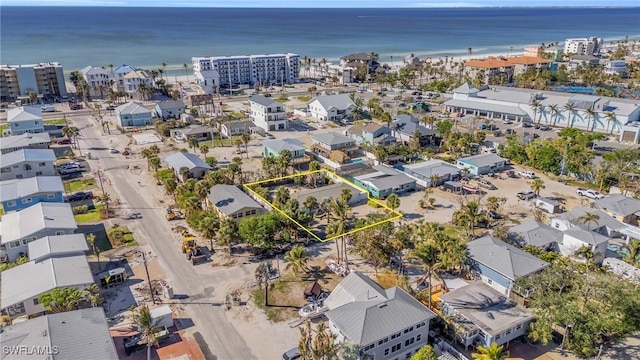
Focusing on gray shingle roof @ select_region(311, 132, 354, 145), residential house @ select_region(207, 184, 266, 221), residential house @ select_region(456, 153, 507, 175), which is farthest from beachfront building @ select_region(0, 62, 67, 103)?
residential house @ select_region(456, 153, 507, 175)

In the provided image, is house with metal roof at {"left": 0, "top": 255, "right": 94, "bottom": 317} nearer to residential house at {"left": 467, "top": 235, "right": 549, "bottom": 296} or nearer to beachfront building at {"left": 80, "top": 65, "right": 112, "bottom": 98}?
residential house at {"left": 467, "top": 235, "right": 549, "bottom": 296}

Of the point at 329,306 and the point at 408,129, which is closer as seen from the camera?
the point at 329,306

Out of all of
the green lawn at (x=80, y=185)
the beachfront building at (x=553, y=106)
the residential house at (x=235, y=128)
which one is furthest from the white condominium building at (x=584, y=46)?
the green lawn at (x=80, y=185)

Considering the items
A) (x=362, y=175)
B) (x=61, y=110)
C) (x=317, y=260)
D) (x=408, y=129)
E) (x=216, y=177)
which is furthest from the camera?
(x=61, y=110)

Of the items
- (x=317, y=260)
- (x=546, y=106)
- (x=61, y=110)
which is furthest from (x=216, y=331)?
(x=61, y=110)

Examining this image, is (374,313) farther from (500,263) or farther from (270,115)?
(270,115)

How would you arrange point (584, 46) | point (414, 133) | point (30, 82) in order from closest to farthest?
point (414, 133) < point (30, 82) < point (584, 46)

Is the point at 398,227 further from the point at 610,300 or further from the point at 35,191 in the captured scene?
the point at 35,191

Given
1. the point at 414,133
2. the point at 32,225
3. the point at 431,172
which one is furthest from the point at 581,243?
the point at 32,225
